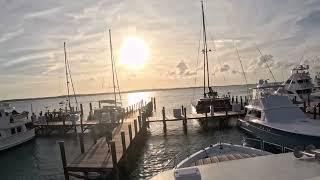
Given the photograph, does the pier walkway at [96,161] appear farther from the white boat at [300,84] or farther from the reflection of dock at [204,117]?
the white boat at [300,84]

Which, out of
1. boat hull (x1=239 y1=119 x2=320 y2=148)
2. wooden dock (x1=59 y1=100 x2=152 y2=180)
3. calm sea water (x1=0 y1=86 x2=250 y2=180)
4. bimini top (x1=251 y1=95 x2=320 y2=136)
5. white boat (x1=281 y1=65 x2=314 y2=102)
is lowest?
calm sea water (x1=0 y1=86 x2=250 y2=180)

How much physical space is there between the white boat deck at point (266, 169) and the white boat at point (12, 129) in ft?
105

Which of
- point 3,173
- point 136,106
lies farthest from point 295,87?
point 3,173

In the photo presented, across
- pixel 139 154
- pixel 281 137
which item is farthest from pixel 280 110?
pixel 139 154

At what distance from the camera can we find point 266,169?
27.3 feet

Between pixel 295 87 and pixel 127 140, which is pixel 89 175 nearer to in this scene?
pixel 127 140

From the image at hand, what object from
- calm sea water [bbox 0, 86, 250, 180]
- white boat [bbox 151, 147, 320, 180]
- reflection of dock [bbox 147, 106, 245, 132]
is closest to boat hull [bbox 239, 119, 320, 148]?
calm sea water [bbox 0, 86, 250, 180]

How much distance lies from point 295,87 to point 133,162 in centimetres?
3550

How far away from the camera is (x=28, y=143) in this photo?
40.1 m

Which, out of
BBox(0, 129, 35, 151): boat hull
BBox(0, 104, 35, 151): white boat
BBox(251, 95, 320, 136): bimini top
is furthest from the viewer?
BBox(0, 104, 35, 151): white boat

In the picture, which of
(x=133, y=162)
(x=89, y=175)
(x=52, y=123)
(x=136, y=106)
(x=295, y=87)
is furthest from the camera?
(x=136, y=106)

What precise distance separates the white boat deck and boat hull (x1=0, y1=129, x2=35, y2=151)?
3146 centimetres

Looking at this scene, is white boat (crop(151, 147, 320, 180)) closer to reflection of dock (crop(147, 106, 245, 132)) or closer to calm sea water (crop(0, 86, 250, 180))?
calm sea water (crop(0, 86, 250, 180))

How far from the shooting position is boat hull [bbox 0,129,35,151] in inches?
1403
